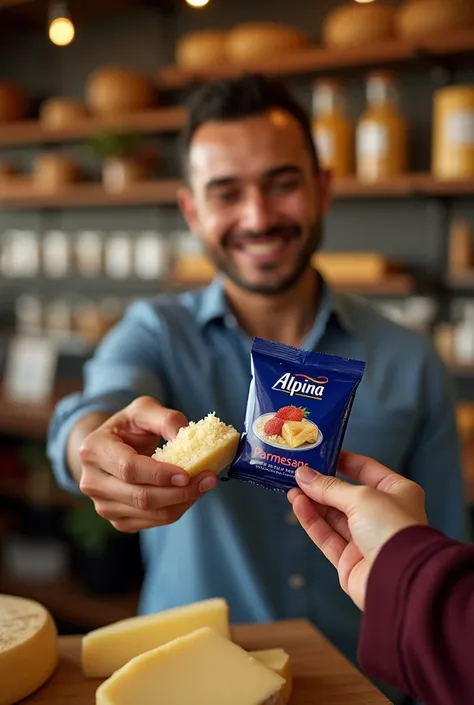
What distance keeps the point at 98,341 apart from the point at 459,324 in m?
1.54

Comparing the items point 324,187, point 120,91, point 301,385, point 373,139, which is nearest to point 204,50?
point 120,91

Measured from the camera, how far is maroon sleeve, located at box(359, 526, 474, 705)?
27.1 inches

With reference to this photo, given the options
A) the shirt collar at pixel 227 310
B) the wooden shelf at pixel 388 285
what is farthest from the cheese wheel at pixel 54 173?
the shirt collar at pixel 227 310

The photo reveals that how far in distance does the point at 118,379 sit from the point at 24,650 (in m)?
0.55

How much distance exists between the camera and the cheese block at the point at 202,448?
100cm

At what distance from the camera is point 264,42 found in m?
3.12

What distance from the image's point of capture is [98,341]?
366 centimetres

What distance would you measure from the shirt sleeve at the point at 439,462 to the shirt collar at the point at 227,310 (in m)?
0.19

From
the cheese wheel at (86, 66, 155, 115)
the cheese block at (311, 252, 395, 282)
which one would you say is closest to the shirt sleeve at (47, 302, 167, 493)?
the cheese block at (311, 252, 395, 282)

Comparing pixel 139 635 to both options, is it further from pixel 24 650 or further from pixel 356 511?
pixel 356 511

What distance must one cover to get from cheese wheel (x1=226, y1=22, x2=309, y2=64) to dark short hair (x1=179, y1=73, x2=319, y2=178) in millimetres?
1556

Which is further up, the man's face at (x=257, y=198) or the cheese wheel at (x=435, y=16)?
the cheese wheel at (x=435, y=16)

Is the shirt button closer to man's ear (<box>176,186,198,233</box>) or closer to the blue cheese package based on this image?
the blue cheese package

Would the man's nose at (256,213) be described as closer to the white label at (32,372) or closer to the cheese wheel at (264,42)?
the cheese wheel at (264,42)
